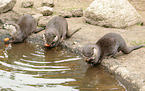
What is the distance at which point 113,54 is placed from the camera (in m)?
4.06

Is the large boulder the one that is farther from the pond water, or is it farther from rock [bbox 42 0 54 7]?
rock [bbox 42 0 54 7]

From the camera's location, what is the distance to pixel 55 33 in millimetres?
4875

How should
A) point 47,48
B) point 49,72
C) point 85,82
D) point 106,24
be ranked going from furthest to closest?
point 106,24 → point 47,48 → point 49,72 → point 85,82

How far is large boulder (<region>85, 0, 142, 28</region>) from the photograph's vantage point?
20.5ft

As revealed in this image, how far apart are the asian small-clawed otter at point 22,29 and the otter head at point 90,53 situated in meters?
2.29

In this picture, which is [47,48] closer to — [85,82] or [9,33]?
[9,33]

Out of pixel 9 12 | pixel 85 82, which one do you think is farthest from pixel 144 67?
pixel 9 12

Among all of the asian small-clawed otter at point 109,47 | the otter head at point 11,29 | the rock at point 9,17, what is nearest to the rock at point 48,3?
the rock at point 9,17

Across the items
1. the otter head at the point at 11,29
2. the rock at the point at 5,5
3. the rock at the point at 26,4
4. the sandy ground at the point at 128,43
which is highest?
the rock at the point at 5,5

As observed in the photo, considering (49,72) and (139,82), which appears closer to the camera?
(139,82)

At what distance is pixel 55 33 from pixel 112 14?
2.25 meters

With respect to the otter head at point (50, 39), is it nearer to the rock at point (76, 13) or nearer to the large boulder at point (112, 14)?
the large boulder at point (112, 14)

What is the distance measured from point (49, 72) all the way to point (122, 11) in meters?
3.72

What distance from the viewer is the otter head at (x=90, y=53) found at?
11.7ft
